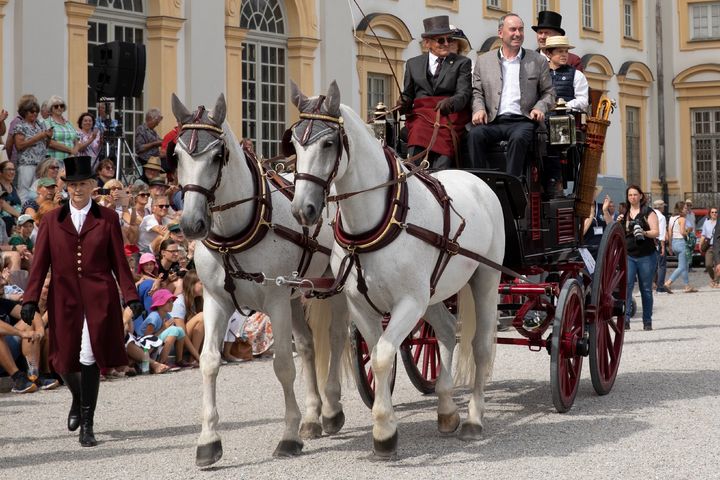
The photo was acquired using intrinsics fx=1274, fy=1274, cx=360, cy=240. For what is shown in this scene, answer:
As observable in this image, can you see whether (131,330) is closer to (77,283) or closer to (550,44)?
(77,283)

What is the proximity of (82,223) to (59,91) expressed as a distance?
10591mm

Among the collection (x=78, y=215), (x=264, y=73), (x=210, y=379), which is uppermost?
(x=264, y=73)

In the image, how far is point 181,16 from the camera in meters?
21.3

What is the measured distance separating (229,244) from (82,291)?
150cm

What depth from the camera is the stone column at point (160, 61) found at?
20.9 meters

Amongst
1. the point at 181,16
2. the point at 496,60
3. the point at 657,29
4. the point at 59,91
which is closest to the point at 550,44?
the point at 496,60

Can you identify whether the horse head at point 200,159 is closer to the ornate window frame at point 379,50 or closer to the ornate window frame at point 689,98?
the ornate window frame at point 379,50

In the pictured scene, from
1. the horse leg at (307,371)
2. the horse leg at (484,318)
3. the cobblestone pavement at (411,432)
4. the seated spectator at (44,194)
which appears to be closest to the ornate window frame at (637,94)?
the cobblestone pavement at (411,432)

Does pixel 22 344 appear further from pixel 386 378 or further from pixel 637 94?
pixel 637 94

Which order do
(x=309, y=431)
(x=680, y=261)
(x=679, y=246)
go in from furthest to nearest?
(x=679, y=246), (x=680, y=261), (x=309, y=431)

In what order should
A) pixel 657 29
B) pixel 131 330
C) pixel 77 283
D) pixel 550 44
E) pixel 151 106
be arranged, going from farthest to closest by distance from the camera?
1. pixel 657 29
2. pixel 151 106
3. pixel 131 330
4. pixel 550 44
5. pixel 77 283

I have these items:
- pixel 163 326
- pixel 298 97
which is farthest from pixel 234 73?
pixel 298 97

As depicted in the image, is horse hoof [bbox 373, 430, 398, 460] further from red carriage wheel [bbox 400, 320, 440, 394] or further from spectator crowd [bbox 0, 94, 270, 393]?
spectator crowd [bbox 0, 94, 270, 393]

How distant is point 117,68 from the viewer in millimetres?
16609
